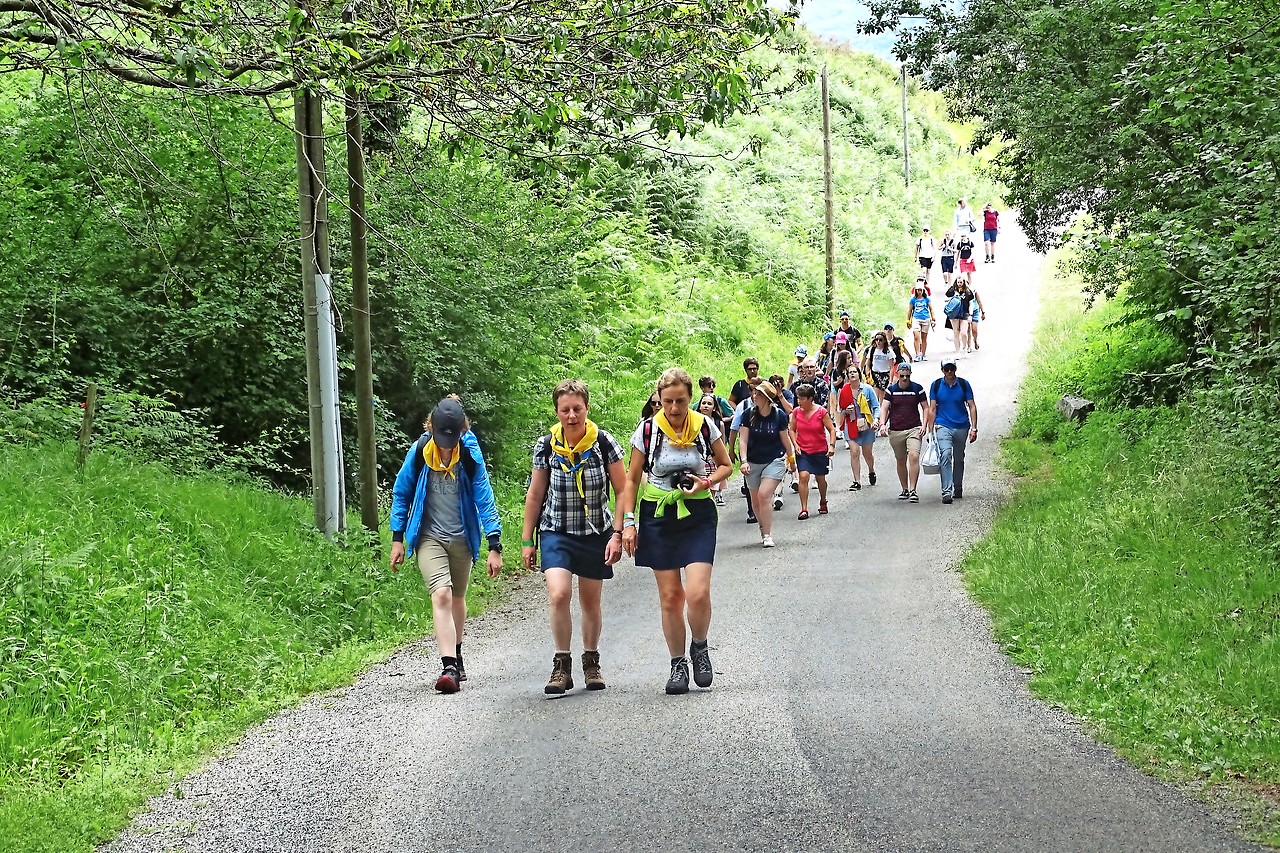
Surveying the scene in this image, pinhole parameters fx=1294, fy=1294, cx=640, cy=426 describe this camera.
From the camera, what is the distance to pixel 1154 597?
10625 millimetres

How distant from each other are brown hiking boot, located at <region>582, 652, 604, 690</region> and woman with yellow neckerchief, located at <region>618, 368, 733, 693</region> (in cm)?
50

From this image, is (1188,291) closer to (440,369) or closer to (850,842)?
(850,842)

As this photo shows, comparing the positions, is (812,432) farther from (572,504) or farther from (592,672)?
(572,504)

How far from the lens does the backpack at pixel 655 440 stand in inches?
325

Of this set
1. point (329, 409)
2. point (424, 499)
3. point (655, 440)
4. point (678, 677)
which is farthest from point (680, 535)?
point (329, 409)

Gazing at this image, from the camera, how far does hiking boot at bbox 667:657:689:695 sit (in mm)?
8291

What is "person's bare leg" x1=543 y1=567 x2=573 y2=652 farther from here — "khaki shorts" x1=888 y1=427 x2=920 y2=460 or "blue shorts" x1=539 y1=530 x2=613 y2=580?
"khaki shorts" x1=888 y1=427 x2=920 y2=460

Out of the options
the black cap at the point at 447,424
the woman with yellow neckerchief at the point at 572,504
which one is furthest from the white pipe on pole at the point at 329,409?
the woman with yellow neckerchief at the point at 572,504

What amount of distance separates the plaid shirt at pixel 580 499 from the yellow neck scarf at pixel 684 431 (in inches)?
13.3

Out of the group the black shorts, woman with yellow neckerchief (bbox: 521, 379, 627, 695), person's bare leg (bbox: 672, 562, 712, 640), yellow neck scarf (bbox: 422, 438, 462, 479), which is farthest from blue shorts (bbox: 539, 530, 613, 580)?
the black shorts

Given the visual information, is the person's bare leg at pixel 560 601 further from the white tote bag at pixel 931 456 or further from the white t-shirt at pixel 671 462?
the white tote bag at pixel 931 456

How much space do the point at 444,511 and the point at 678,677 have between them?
1.99 metres

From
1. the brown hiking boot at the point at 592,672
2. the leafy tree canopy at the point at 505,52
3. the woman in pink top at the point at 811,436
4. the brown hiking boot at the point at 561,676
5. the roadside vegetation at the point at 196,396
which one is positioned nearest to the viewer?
the leafy tree canopy at the point at 505,52

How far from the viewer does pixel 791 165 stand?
157 feet
